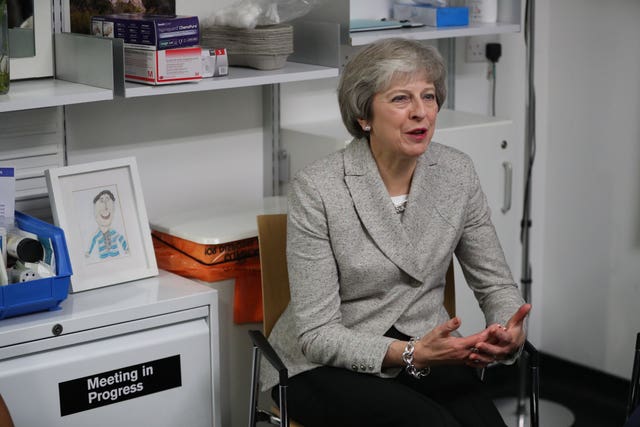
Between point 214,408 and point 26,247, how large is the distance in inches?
25.4

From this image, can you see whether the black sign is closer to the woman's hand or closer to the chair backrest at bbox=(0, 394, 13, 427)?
the chair backrest at bbox=(0, 394, 13, 427)

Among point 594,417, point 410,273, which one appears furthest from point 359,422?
point 594,417

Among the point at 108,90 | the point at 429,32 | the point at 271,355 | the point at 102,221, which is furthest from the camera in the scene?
the point at 429,32

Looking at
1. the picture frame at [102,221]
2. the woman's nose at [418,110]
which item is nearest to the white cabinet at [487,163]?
the woman's nose at [418,110]

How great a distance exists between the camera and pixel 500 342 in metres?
2.17

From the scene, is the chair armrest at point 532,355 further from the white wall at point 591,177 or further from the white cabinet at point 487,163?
the white wall at point 591,177

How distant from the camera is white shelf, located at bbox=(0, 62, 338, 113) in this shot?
231 centimetres

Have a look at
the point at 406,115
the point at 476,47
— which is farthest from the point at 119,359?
the point at 476,47

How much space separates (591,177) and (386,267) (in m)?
1.57

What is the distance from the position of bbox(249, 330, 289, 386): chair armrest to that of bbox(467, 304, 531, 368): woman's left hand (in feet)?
1.34

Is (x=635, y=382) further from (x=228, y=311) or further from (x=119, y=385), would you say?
(x=119, y=385)

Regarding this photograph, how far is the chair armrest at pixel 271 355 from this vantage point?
7.07 ft

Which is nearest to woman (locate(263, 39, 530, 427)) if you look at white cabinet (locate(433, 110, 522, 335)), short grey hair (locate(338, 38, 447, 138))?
short grey hair (locate(338, 38, 447, 138))

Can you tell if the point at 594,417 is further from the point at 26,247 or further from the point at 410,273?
the point at 26,247
